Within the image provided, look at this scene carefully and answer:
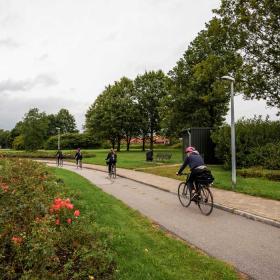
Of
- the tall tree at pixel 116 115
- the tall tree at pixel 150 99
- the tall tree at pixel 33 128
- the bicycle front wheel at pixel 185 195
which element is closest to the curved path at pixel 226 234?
the bicycle front wheel at pixel 185 195

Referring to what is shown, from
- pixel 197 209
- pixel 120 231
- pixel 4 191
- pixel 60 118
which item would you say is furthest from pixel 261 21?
pixel 60 118

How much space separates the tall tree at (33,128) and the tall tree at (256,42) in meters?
35.2

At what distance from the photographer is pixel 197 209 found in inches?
413

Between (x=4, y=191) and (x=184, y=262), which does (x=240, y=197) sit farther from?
(x=4, y=191)

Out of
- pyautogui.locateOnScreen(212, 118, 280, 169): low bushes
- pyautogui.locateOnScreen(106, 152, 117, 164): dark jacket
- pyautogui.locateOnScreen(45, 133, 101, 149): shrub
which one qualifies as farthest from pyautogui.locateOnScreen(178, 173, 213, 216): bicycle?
pyautogui.locateOnScreen(45, 133, 101, 149): shrub

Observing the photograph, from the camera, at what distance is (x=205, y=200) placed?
9.98 m

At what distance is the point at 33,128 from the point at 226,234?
47905 millimetres

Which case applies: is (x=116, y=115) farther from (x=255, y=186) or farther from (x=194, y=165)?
(x=194, y=165)

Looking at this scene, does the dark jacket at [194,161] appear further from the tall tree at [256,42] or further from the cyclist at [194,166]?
the tall tree at [256,42]

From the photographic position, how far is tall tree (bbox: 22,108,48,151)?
5161 cm

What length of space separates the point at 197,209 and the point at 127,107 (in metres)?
48.3

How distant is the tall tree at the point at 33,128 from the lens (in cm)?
5161

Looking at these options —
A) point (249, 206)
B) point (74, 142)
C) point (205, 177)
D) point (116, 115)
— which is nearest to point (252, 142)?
point (249, 206)

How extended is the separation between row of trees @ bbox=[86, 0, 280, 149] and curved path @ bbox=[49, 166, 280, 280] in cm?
1538
